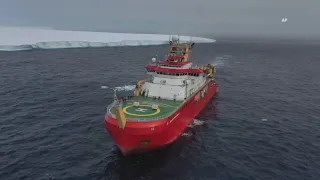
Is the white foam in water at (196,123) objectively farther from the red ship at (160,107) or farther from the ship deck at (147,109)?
the ship deck at (147,109)

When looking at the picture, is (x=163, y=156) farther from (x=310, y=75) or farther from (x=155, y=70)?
(x=310, y=75)

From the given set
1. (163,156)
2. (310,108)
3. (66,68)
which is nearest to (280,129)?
(310,108)

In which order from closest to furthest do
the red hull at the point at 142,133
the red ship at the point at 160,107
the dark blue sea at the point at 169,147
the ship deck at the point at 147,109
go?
the dark blue sea at the point at 169,147, the red hull at the point at 142,133, the red ship at the point at 160,107, the ship deck at the point at 147,109

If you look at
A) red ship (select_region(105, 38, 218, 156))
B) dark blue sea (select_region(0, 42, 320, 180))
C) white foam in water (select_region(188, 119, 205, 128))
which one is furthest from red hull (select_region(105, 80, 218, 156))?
white foam in water (select_region(188, 119, 205, 128))

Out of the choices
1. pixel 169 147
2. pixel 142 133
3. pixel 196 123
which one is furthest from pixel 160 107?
pixel 196 123

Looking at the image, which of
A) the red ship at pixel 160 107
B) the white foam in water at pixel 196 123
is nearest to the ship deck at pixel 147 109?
the red ship at pixel 160 107

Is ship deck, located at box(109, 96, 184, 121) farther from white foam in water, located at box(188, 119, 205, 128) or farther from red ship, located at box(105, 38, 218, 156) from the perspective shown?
white foam in water, located at box(188, 119, 205, 128)
